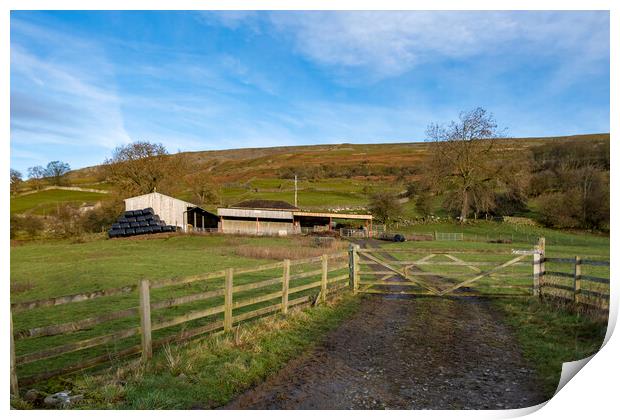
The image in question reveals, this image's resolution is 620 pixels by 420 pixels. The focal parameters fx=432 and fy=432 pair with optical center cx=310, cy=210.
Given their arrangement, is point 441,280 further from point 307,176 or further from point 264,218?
point 307,176

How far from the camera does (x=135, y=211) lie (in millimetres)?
46844

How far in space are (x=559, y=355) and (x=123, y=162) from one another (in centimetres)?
5704

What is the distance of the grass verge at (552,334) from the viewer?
6.54 meters

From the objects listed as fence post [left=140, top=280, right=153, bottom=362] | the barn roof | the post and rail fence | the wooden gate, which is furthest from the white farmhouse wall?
fence post [left=140, top=280, right=153, bottom=362]

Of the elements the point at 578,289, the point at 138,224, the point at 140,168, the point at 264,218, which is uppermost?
the point at 140,168

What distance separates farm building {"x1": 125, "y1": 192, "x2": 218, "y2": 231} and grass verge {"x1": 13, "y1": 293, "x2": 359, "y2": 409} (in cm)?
4244

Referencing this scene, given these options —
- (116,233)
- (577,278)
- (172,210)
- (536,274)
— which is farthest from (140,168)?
(577,278)

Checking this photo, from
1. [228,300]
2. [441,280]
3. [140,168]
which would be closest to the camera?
[228,300]

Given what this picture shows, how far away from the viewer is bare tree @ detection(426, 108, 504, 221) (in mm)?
50688

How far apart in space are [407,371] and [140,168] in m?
55.4

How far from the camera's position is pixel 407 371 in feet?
20.7

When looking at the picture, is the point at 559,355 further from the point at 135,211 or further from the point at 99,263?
the point at 135,211

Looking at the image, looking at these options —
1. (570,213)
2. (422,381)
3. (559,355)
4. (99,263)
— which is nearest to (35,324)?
(422,381)

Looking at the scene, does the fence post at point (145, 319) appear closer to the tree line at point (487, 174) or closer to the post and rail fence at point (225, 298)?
the post and rail fence at point (225, 298)
